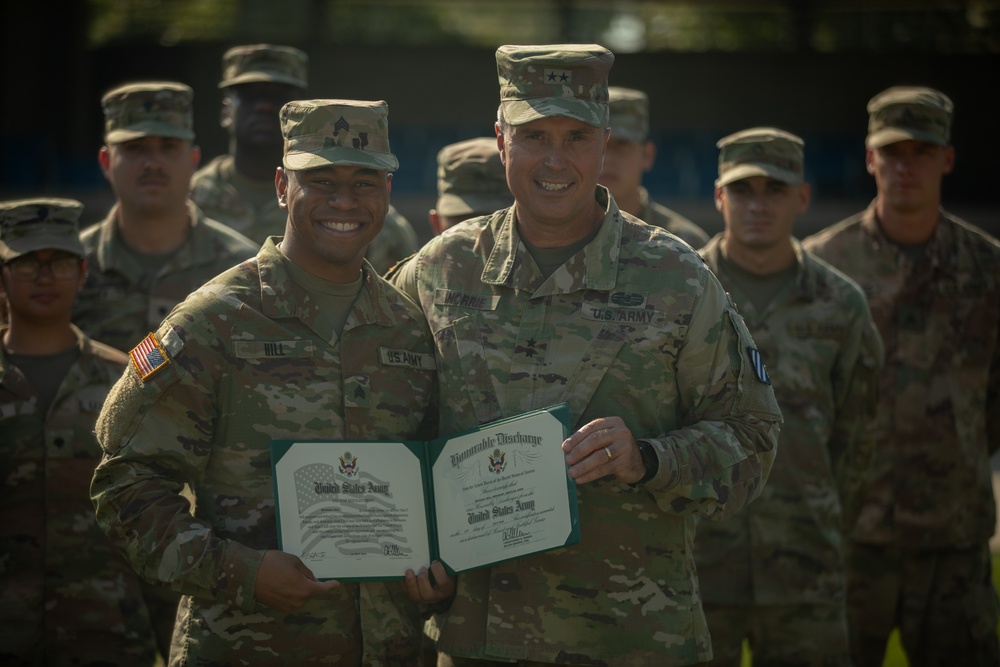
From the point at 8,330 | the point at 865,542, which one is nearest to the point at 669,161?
the point at 865,542

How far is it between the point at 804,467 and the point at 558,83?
257 cm

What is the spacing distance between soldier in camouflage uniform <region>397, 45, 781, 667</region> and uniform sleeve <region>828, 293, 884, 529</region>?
1949 mm

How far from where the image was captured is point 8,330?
18.9 feet

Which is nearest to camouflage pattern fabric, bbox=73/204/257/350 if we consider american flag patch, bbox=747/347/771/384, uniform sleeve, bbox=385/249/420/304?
uniform sleeve, bbox=385/249/420/304

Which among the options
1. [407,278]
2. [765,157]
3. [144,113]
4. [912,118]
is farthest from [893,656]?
[144,113]

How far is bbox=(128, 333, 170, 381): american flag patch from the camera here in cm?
416

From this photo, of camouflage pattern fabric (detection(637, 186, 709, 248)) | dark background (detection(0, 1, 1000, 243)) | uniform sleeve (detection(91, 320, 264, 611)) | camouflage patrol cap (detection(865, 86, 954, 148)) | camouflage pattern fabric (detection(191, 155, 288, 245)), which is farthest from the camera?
dark background (detection(0, 1, 1000, 243))

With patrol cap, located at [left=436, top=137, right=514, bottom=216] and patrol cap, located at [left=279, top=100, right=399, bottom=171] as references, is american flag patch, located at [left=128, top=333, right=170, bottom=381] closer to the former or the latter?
patrol cap, located at [left=279, top=100, right=399, bottom=171]

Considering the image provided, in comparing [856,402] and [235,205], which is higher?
[235,205]

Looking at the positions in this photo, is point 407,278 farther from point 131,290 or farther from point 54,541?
point 131,290

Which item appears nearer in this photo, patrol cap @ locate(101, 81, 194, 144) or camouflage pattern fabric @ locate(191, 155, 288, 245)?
patrol cap @ locate(101, 81, 194, 144)

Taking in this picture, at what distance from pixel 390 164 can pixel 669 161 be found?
19140mm

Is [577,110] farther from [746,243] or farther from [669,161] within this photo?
[669,161]

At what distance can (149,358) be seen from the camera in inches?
165
